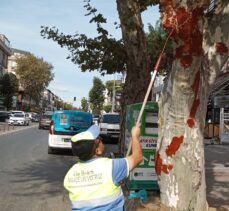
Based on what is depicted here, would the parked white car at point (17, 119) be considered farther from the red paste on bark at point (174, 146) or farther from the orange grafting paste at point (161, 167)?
the red paste on bark at point (174, 146)

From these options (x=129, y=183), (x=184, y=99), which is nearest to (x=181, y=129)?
(x=184, y=99)

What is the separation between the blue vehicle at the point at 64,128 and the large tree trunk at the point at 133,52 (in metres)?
6.50

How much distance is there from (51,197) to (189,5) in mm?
5578

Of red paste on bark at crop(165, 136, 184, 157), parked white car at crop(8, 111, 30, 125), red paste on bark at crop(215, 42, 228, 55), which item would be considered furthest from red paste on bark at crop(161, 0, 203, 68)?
parked white car at crop(8, 111, 30, 125)

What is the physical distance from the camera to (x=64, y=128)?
68.4 ft

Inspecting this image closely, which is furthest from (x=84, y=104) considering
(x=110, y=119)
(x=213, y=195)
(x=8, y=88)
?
(x=213, y=195)

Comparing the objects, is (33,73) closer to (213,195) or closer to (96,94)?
(96,94)

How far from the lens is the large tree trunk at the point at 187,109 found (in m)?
6.77

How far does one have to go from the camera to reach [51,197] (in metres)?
10.6

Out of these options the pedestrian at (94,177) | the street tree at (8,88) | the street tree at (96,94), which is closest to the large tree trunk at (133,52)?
the pedestrian at (94,177)

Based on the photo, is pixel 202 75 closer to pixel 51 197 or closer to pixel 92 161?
pixel 92 161

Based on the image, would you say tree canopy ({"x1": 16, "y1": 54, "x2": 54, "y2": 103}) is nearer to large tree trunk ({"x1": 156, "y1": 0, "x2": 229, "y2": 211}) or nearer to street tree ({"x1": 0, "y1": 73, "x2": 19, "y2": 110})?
street tree ({"x1": 0, "y1": 73, "x2": 19, "y2": 110})

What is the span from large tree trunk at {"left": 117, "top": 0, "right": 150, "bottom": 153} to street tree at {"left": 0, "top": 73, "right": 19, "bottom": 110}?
78.4m

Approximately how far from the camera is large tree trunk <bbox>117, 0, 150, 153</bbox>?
12805 mm
